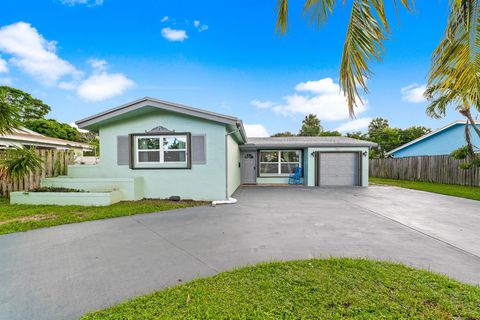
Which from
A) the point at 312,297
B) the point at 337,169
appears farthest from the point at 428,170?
the point at 312,297

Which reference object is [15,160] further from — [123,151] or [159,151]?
[159,151]

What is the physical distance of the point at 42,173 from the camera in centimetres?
864

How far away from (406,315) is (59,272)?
4.08 m

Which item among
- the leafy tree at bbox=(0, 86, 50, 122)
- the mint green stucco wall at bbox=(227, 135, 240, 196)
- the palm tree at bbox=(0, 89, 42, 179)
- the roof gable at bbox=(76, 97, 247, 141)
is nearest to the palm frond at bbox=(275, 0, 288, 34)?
the roof gable at bbox=(76, 97, 247, 141)

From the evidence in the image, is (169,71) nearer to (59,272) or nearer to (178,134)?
(178,134)

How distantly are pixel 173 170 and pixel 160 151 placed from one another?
95cm

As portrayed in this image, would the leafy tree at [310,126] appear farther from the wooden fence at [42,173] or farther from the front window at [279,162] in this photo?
the wooden fence at [42,173]

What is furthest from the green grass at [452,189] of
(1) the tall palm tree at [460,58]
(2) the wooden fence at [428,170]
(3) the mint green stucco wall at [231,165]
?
(3) the mint green stucco wall at [231,165]

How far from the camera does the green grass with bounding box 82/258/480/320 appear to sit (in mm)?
2059

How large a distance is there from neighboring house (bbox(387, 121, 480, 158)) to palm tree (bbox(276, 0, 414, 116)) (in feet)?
65.8

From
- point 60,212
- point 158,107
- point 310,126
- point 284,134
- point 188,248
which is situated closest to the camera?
point 188,248

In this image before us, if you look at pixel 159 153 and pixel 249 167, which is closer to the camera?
pixel 159 153

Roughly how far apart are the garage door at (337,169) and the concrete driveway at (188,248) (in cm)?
639

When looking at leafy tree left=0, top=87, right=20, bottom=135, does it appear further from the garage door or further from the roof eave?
the garage door
